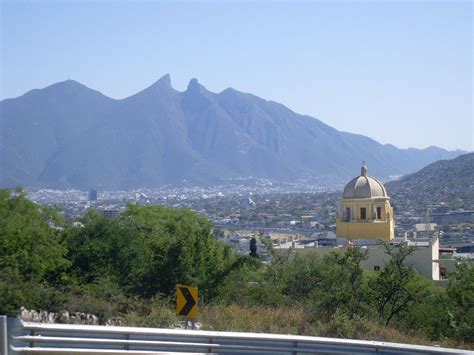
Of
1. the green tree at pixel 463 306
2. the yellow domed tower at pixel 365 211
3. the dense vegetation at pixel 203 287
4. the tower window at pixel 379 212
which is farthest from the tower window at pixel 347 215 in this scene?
the dense vegetation at pixel 203 287

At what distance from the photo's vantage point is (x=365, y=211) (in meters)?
60.2

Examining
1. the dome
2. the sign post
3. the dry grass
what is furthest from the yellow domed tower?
the sign post

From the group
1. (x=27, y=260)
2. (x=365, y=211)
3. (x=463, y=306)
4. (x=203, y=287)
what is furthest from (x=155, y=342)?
(x=365, y=211)

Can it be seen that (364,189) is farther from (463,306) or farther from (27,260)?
(27,260)

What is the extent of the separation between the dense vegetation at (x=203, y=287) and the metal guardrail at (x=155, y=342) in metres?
2.56

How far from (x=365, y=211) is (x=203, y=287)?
38401 millimetres

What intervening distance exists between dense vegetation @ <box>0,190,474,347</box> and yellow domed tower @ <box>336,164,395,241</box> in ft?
100

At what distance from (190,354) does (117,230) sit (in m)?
15.4

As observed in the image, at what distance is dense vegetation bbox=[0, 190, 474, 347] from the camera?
14.9m

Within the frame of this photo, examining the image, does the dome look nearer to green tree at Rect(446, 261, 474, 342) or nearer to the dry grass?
green tree at Rect(446, 261, 474, 342)

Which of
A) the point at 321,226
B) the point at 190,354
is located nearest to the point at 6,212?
the point at 190,354

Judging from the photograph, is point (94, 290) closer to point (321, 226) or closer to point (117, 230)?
point (117, 230)

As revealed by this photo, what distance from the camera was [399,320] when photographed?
826 inches

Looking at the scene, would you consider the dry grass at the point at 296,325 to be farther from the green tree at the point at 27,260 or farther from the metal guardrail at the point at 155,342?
the green tree at the point at 27,260
